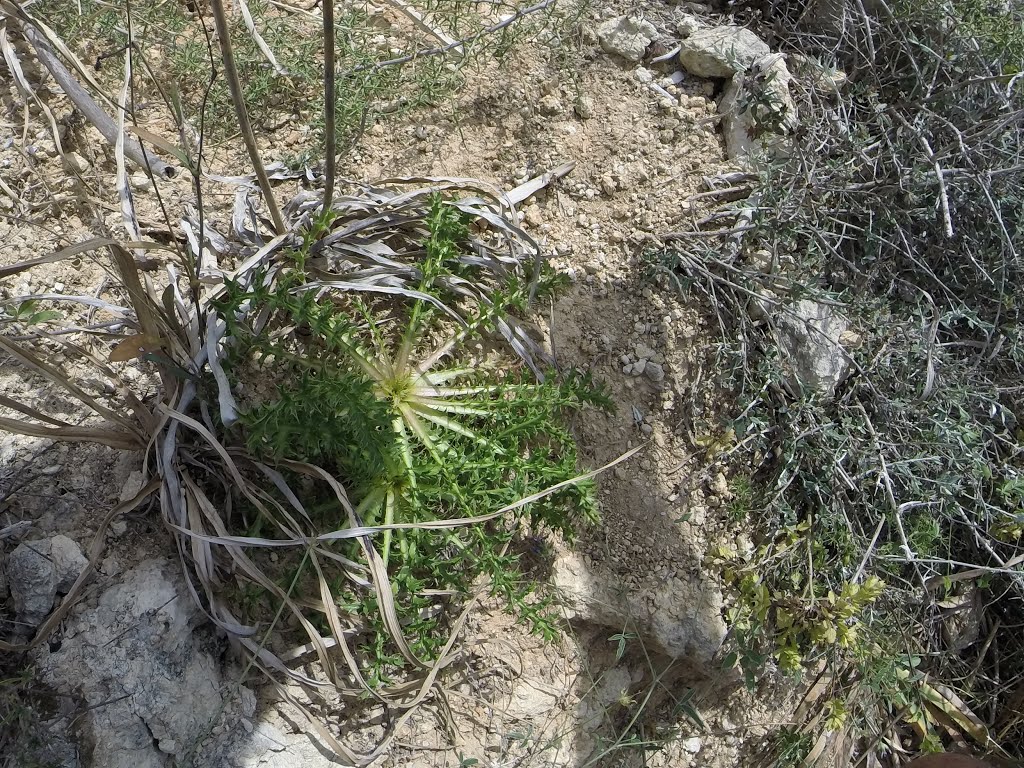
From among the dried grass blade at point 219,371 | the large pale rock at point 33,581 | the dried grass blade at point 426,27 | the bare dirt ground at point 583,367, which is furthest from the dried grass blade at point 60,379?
the dried grass blade at point 426,27

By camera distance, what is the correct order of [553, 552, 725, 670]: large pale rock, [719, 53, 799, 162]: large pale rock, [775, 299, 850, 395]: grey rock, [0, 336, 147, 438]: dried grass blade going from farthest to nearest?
1. [719, 53, 799, 162]: large pale rock
2. [775, 299, 850, 395]: grey rock
3. [553, 552, 725, 670]: large pale rock
4. [0, 336, 147, 438]: dried grass blade

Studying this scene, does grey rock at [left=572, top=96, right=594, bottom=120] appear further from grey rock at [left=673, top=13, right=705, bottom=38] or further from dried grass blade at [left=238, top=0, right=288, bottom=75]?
Answer: dried grass blade at [left=238, top=0, right=288, bottom=75]

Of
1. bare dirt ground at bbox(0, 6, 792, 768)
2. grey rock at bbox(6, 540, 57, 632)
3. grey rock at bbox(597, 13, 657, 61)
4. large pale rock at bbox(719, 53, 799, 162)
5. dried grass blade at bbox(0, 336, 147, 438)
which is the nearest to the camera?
dried grass blade at bbox(0, 336, 147, 438)

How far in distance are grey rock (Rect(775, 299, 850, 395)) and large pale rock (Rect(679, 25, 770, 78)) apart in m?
1.05

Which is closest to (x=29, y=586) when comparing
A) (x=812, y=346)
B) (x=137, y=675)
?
(x=137, y=675)

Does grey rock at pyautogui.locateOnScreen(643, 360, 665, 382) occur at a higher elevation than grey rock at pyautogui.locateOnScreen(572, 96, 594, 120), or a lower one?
lower

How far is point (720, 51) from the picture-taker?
2.91m

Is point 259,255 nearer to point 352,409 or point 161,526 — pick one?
point 352,409

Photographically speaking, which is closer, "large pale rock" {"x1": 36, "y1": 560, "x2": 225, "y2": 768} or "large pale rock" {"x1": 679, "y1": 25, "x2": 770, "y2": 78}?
"large pale rock" {"x1": 36, "y1": 560, "x2": 225, "y2": 768}

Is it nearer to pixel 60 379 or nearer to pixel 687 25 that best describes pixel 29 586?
pixel 60 379

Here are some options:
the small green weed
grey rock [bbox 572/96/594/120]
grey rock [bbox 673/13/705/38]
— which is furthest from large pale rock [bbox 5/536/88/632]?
grey rock [bbox 673/13/705/38]

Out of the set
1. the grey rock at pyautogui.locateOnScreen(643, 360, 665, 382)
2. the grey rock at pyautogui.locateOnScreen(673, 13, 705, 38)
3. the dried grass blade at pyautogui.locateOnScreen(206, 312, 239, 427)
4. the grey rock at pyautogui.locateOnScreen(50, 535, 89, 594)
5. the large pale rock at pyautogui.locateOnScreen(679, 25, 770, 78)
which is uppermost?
the grey rock at pyautogui.locateOnScreen(673, 13, 705, 38)

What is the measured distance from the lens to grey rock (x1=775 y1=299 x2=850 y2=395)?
8.80 feet

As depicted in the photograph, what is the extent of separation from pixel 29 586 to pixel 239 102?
4.90 ft
